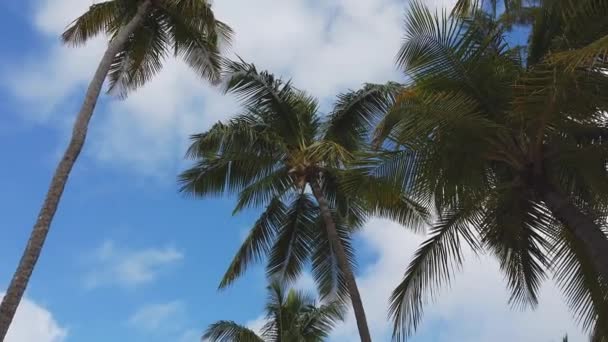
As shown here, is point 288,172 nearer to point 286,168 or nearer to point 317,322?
point 286,168

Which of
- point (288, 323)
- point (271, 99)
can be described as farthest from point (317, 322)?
point (271, 99)

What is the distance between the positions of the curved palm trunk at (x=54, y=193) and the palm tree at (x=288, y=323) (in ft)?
30.9

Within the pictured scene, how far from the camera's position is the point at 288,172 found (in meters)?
17.8

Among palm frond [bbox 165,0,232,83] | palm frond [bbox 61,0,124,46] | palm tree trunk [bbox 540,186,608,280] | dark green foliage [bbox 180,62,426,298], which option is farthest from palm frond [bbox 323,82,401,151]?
palm tree trunk [bbox 540,186,608,280]

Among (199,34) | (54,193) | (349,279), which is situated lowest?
(54,193)

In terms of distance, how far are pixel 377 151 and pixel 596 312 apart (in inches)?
162

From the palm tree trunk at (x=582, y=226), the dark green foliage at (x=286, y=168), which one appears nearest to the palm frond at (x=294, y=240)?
the dark green foliage at (x=286, y=168)

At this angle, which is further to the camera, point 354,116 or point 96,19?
point 354,116

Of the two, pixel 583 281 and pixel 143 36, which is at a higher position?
pixel 143 36

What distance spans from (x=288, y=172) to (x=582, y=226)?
9.99m

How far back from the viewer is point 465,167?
984 cm

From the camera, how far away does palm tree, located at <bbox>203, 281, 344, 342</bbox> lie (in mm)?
20328

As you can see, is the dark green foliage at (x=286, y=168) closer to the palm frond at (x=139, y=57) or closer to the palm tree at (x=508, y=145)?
the palm frond at (x=139, y=57)

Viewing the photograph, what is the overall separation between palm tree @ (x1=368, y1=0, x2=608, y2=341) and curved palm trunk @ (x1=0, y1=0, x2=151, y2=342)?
4728mm
